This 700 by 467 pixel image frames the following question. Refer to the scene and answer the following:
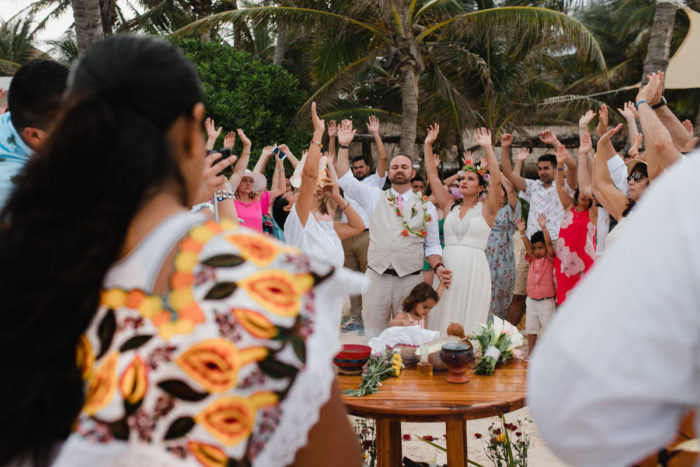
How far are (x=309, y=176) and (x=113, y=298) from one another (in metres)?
2.83

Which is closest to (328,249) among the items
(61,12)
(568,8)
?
(568,8)

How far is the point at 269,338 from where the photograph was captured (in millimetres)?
1058

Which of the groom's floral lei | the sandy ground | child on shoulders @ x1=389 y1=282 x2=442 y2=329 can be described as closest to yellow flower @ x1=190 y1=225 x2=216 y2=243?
the sandy ground

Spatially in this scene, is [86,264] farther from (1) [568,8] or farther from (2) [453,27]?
(1) [568,8]

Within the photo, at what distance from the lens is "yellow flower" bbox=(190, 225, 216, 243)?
3.51ft

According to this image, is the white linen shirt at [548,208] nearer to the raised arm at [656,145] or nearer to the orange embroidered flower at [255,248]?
the raised arm at [656,145]

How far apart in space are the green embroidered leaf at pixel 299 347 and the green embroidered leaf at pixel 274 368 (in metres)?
0.03

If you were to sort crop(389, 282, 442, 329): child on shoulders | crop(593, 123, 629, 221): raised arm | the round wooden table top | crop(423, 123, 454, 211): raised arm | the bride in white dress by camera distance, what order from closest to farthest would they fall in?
the round wooden table top, crop(593, 123, 629, 221): raised arm, crop(389, 282, 442, 329): child on shoulders, the bride in white dress, crop(423, 123, 454, 211): raised arm

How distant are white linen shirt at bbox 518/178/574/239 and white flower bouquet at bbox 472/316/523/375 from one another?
3.32 m

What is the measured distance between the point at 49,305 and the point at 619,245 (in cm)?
→ 89

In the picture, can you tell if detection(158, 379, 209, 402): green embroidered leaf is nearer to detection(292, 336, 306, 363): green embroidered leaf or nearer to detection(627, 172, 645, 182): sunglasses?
detection(292, 336, 306, 363): green embroidered leaf

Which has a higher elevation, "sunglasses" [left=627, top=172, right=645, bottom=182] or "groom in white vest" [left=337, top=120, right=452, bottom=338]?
"sunglasses" [left=627, top=172, right=645, bottom=182]

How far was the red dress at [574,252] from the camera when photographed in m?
5.53

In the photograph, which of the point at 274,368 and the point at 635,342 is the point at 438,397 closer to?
the point at 274,368
